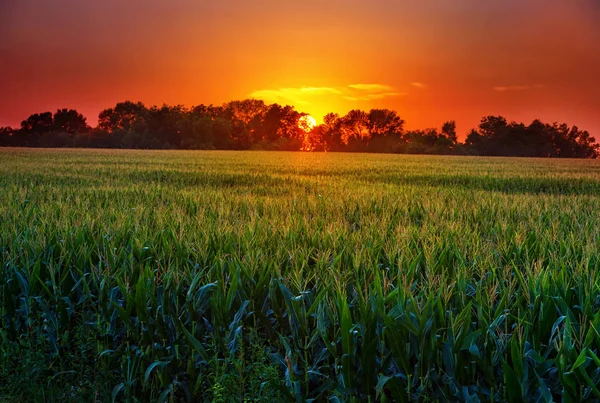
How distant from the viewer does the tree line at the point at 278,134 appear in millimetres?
83812

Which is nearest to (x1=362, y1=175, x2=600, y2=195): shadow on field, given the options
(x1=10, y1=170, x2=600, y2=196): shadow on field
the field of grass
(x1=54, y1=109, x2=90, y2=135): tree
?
(x1=10, y1=170, x2=600, y2=196): shadow on field

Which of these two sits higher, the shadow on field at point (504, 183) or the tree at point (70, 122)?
the tree at point (70, 122)

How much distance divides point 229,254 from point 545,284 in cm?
230

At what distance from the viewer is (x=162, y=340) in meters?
3.31

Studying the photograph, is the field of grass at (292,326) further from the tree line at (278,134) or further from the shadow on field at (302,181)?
the tree line at (278,134)

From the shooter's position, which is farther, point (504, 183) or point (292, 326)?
point (504, 183)

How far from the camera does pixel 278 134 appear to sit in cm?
9656

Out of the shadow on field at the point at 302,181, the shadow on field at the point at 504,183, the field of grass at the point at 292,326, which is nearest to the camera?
the field of grass at the point at 292,326

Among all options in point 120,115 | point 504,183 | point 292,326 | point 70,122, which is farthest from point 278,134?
point 292,326

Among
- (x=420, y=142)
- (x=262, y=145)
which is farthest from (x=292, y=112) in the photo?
(x=420, y=142)

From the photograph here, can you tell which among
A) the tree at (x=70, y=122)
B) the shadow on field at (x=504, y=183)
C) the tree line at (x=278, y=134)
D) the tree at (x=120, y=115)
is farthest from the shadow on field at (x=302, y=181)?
the tree at (x=70, y=122)

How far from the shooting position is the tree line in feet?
275

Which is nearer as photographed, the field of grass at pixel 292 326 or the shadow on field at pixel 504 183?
the field of grass at pixel 292 326

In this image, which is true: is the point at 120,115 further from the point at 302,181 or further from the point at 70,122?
the point at 302,181
